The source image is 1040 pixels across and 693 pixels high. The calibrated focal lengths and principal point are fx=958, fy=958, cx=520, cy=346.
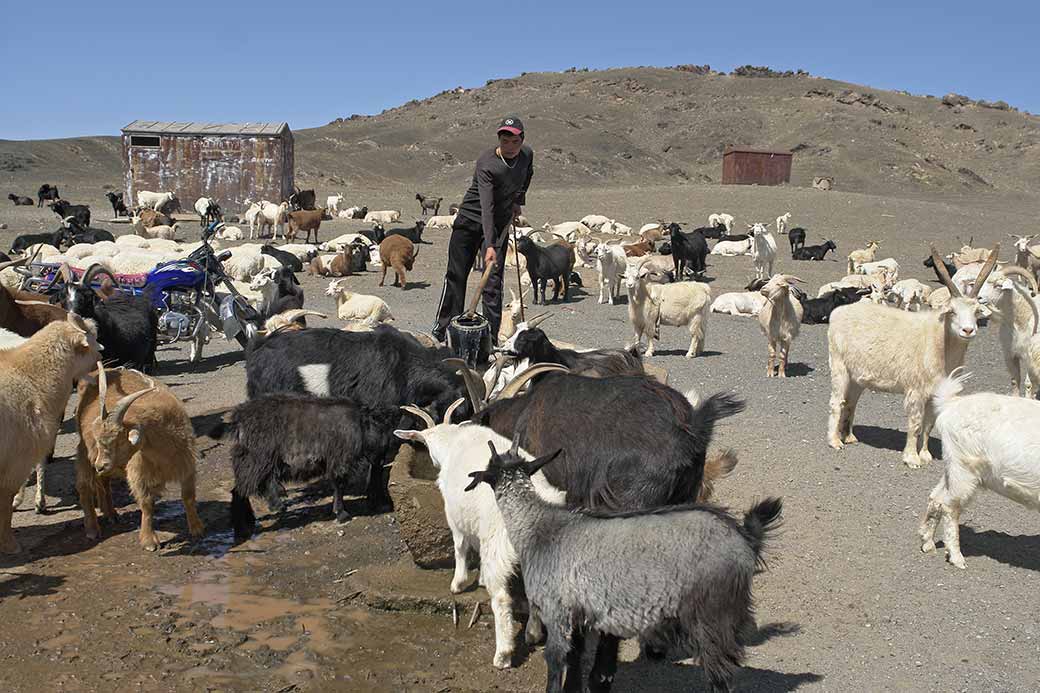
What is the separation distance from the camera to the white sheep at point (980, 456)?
18.5ft

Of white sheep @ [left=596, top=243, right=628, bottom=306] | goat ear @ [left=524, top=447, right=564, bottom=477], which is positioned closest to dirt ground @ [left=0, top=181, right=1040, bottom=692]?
goat ear @ [left=524, top=447, right=564, bottom=477]

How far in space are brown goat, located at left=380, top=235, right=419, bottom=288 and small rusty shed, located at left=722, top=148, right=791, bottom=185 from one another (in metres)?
29.0

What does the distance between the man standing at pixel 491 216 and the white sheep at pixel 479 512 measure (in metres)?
2.48

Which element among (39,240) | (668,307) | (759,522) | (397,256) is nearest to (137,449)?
(759,522)

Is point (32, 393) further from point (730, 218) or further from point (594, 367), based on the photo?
point (730, 218)

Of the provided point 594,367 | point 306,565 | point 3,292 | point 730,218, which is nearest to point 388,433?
point 306,565

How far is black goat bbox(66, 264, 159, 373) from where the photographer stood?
385 inches

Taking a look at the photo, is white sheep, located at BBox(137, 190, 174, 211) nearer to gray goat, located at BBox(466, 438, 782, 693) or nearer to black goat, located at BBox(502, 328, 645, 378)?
black goat, located at BBox(502, 328, 645, 378)

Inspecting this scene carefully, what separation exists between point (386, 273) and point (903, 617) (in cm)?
1880

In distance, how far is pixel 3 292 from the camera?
345 inches

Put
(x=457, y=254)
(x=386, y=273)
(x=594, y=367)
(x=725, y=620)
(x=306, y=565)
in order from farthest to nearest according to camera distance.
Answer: (x=386, y=273)
(x=457, y=254)
(x=594, y=367)
(x=306, y=565)
(x=725, y=620)

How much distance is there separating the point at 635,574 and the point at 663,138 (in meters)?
73.0

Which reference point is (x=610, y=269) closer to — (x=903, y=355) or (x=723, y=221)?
Result: (x=903, y=355)

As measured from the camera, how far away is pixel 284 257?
21625 millimetres
